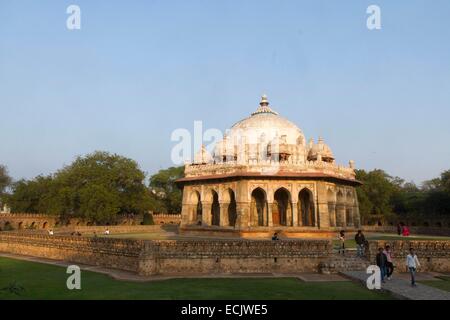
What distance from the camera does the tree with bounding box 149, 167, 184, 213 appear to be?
2972 inches

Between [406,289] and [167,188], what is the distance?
67.7m

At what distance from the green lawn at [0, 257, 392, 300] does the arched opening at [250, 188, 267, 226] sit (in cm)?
2241

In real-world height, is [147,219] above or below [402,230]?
above

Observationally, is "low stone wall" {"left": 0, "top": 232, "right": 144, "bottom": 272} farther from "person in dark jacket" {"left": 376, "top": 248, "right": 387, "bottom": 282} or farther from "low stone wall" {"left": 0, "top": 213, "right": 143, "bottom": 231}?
"low stone wall" {"left": 0, "top": 213, "right": 143, "bottom": 231}

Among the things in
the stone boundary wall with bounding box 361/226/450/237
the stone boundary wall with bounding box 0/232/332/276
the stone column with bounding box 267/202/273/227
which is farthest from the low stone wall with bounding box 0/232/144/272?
the stone boundary wall with bounding box 361/226/450/237

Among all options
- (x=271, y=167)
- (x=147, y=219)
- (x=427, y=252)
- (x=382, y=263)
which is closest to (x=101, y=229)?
(x=147, y=219)

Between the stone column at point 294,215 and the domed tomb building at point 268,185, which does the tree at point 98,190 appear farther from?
the stone column at point 294,215

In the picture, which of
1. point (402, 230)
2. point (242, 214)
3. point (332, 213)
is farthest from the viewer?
point (402, 230)

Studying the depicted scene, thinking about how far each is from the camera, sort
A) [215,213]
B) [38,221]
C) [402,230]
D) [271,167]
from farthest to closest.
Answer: [38,221], [215,213], [402,230], [271,167]

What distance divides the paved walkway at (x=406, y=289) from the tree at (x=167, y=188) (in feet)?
196

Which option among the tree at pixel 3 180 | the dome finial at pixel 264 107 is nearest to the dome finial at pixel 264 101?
the dome finial at pixel 264 107

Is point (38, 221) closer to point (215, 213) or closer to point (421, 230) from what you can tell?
point (215, 213)

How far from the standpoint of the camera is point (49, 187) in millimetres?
61062

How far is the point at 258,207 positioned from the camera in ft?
129
